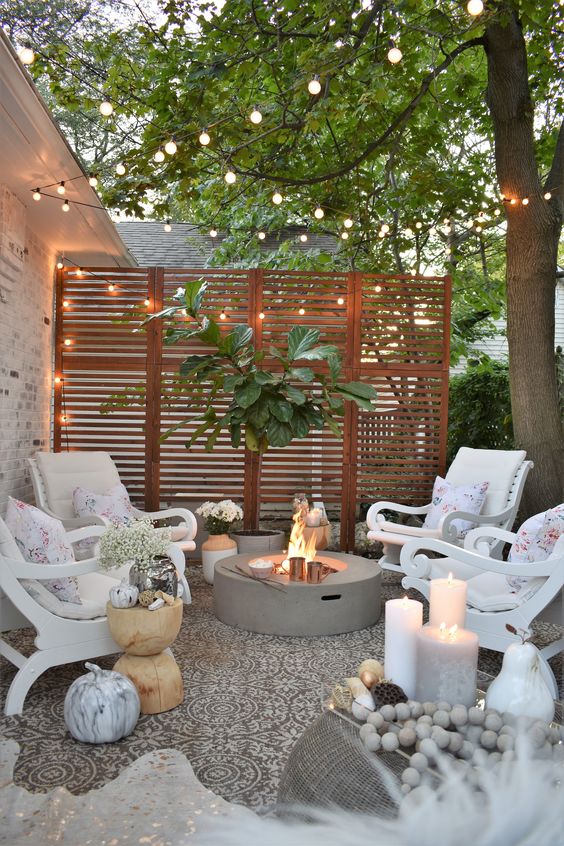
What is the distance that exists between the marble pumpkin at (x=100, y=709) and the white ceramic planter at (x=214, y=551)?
280 cm

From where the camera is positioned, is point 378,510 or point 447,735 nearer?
point 447,735

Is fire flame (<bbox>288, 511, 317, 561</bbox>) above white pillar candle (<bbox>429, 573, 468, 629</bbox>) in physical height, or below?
below

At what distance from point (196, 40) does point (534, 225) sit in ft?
11.6

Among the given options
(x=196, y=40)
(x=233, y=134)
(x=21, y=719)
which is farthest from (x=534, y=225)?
(x=21, y=719)

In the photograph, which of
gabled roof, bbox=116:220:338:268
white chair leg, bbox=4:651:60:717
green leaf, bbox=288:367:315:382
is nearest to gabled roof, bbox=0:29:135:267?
green leaf, bbox=288:367:315:382

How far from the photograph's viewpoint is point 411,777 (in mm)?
1676

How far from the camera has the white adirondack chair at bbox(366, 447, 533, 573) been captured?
5.21 meters

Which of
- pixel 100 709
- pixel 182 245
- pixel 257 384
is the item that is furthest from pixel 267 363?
pixel 182 245

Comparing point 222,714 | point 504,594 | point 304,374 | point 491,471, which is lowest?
point 222,714

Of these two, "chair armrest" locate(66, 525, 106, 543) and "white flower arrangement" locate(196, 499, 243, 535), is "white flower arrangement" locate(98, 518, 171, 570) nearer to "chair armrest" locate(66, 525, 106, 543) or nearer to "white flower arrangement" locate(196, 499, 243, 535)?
"chair armrest" locate(66, 525, 106, 543)

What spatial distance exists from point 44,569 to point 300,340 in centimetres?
346

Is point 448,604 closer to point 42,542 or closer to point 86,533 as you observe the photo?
point 42,542

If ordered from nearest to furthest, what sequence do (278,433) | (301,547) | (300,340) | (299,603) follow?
(299,603) < (301,547) < (278,433) < (300,340)

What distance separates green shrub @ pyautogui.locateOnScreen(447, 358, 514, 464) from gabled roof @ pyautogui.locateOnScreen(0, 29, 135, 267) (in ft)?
13.7
